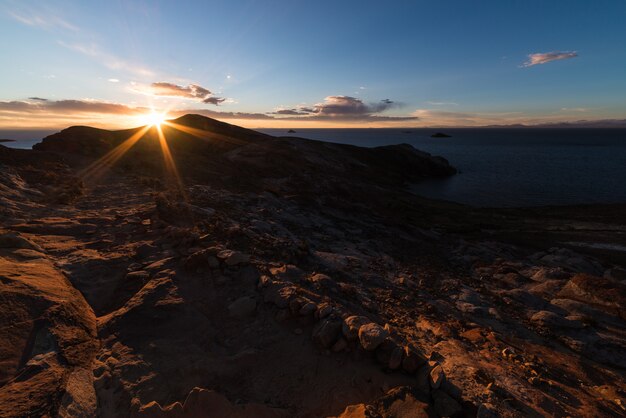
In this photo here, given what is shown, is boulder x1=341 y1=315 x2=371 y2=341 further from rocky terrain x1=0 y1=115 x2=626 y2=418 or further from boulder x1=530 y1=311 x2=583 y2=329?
boulder x1=530 y1=311 x2=583 y2=329

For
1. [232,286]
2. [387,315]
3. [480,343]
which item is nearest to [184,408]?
[232,286]

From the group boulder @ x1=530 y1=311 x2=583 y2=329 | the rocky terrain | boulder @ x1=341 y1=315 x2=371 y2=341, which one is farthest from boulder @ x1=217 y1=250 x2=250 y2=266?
boulder @ x1=530 y1=311 x2=583 y2=329

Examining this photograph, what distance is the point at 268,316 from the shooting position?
807 cm

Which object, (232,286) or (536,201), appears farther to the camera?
(536,201)

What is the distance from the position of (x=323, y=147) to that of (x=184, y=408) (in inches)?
2326

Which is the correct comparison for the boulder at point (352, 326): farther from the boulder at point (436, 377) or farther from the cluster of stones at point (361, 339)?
the boulder at point (436, 377)

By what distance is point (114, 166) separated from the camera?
1012 inches

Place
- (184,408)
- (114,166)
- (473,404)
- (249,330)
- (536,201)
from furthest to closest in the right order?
(536,201)
(114,166)
(249,330)
(473,404)
(184,408)

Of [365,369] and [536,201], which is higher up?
[365,369]

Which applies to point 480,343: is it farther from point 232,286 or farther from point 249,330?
point 232,286

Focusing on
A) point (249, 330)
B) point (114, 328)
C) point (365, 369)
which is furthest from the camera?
point (249, 330)

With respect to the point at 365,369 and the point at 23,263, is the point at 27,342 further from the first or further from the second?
the point at 365,369

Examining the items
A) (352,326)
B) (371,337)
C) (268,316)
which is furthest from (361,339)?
(268,316)

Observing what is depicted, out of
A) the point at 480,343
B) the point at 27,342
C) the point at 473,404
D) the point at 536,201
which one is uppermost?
the point at 27,342
